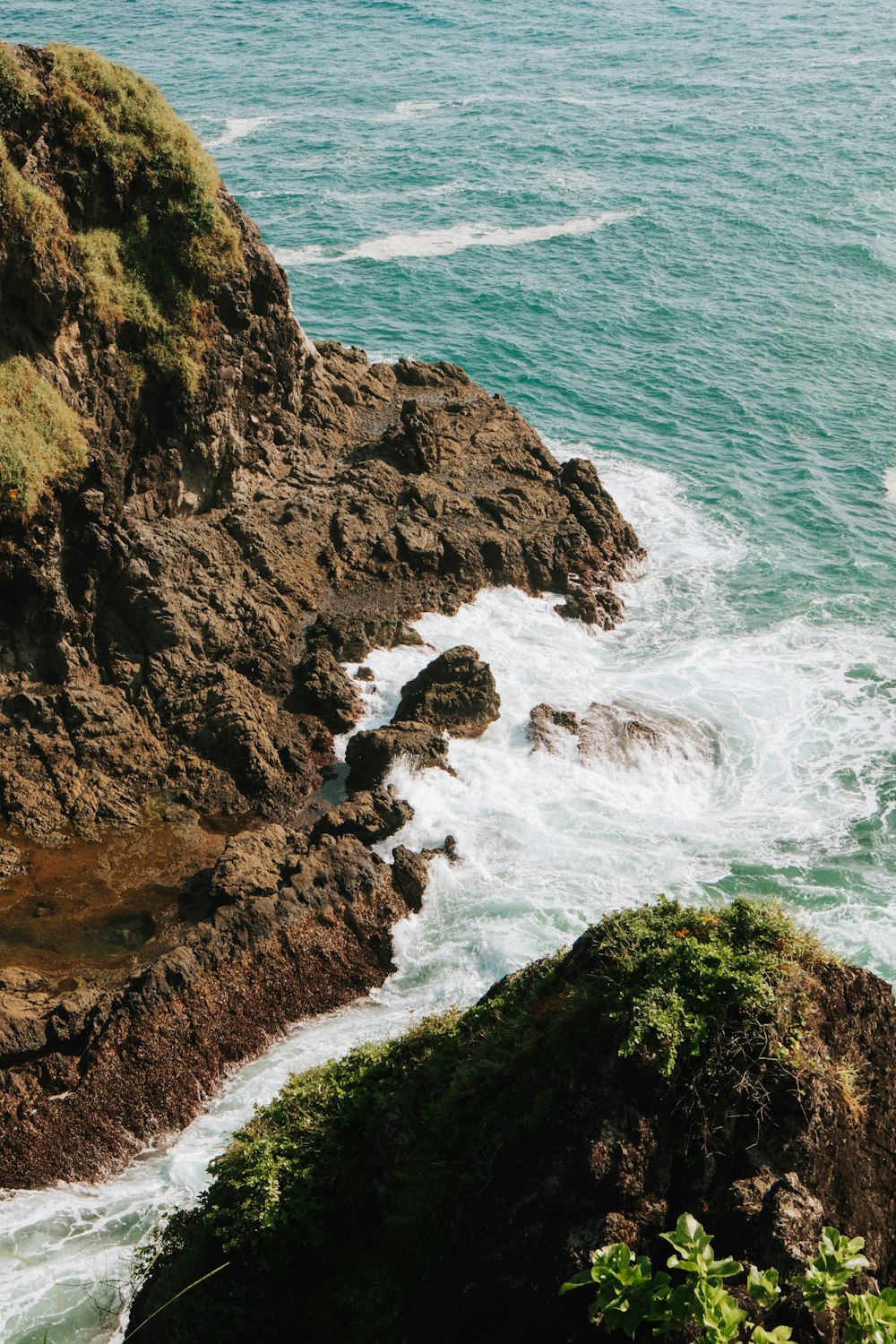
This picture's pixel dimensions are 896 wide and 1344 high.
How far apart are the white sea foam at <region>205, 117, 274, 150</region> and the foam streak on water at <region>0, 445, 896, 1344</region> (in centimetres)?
4220

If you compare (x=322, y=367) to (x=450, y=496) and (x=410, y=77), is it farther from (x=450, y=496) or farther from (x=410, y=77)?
(x=410, y=77)

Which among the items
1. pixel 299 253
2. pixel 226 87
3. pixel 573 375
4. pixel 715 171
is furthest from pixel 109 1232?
pixel 226 87

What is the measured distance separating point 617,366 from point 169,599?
25853mm

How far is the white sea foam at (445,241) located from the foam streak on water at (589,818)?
25.4 m

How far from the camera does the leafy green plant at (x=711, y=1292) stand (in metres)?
7.14

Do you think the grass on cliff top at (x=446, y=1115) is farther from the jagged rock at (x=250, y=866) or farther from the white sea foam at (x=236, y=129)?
the white sea foam at (x=236, y=129)

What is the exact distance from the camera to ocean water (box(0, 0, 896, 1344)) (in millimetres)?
21312

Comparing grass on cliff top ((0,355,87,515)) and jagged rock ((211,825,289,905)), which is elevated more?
grass on cliff top ((0,355,87,515))

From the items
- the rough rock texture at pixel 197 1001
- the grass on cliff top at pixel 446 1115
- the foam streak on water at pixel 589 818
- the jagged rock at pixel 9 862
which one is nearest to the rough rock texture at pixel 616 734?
the foam streak on water at pixel 589 818

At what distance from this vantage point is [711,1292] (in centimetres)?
741

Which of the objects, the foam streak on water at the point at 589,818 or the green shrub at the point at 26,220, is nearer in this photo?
the foam streak on water at the point at 589,818

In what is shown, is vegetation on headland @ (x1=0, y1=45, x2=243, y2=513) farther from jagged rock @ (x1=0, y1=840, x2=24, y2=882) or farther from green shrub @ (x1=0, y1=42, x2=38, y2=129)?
jagged rock @ (x1=0, y1=840, x2=24, y2=882)

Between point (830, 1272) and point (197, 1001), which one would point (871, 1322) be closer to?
point (830, 1272)

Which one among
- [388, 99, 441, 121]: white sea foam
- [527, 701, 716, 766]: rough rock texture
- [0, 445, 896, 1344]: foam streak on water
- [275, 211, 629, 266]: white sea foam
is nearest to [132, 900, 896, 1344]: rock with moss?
[0, 445, 896, 1344]: foam streak on water
